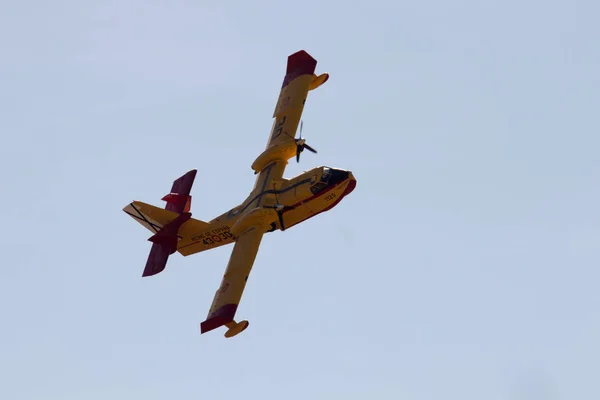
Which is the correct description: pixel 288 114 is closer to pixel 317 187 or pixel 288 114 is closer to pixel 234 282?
pixel 317 187

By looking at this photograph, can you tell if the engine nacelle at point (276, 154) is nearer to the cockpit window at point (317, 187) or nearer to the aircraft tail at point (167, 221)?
the cockpit window at point (317, 187)

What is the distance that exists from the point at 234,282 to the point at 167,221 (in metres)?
9.06

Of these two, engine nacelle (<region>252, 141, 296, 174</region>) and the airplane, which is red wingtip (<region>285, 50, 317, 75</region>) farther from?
engine nacelle (<region>252, 141, 296, 174</region>)

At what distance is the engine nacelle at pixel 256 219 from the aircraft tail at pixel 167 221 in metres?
3.75

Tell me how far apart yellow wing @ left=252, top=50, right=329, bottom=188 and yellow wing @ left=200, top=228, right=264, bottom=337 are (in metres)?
Result: 5.35

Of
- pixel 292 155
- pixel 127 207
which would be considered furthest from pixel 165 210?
pixel 292 155

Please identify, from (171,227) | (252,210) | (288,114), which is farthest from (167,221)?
(288,114)

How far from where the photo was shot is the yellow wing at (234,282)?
92.4 metres

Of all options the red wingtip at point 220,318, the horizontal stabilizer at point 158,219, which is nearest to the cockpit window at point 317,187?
the horizontal stabilizer at point 158,219

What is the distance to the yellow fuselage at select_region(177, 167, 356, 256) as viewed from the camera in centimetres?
9769

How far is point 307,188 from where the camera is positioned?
97750mm

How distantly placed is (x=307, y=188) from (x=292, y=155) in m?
4.62

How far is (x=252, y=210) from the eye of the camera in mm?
98000

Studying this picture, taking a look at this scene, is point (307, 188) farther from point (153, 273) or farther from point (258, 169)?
point (153, 273)
